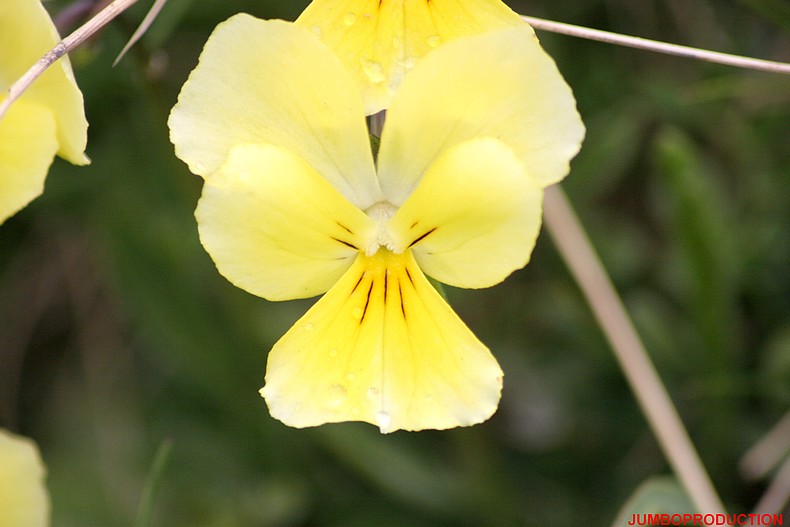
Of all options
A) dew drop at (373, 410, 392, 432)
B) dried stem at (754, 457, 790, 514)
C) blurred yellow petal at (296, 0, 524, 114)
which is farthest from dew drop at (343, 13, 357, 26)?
dried stem at (754, 457, 790, 514)

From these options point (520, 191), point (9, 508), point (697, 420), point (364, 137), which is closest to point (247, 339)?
point (9, 508)

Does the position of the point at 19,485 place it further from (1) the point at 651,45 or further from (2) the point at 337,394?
(1) the point at 651,45

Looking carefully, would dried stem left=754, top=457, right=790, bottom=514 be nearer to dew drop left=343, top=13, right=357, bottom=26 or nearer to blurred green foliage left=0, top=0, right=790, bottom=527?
blurred green foliage left=0, top=0, right=790, bottom=527

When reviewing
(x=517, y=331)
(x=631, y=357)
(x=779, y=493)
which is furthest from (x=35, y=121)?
(x=517, y=331)

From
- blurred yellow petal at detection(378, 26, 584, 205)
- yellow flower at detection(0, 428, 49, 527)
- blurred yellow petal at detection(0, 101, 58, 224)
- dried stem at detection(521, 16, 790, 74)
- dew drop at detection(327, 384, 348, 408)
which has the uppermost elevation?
blurred yellow petal at detection(0, 101, 58, 224)

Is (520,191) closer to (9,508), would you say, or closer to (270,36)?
(270,36)

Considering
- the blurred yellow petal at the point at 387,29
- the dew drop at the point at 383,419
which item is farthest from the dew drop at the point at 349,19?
the dew drop at the point at 383,419

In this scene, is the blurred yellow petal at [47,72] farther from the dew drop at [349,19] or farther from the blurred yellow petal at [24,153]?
the dew drop at [349,19]
